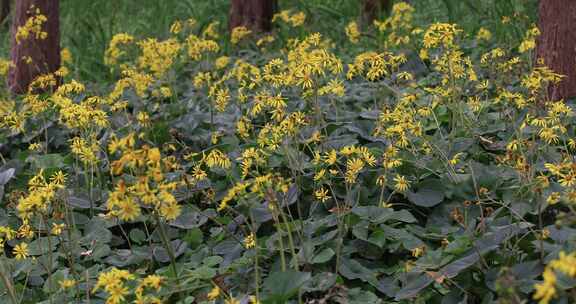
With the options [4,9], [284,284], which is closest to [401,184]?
[284,284]

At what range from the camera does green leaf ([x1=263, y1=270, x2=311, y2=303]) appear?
102 inches

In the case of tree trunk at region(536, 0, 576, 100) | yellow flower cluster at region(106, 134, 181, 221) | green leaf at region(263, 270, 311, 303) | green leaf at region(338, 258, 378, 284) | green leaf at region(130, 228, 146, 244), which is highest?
yellow flower cluster at region(106, 134, 181, 221)

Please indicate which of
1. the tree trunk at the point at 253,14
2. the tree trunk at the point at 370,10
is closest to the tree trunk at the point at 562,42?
the tree trunk at the point at 370,10

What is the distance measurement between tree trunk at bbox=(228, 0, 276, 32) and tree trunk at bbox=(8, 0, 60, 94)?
2.18 m

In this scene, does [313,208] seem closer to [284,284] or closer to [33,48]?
[284,284]

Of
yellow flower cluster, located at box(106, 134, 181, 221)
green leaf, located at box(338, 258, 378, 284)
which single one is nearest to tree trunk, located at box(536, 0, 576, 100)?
green leaf, located at box(338, 258, 378, 284)

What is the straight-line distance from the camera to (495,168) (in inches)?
139

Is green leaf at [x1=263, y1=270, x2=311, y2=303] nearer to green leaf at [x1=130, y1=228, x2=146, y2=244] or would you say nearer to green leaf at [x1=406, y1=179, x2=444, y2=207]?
green leaf at [x1=406, y1=179, x2=444, y2=207]

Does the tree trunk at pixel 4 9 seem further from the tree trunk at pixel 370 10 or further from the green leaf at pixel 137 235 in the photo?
the green leaf at pixel 137 235

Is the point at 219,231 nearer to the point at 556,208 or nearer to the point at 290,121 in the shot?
the point at 290,121

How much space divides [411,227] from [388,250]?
0.14 m

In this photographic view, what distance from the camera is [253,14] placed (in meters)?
8.09

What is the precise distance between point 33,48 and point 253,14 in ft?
7.98

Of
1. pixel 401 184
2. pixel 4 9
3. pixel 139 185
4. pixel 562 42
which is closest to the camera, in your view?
pixel 139 185
